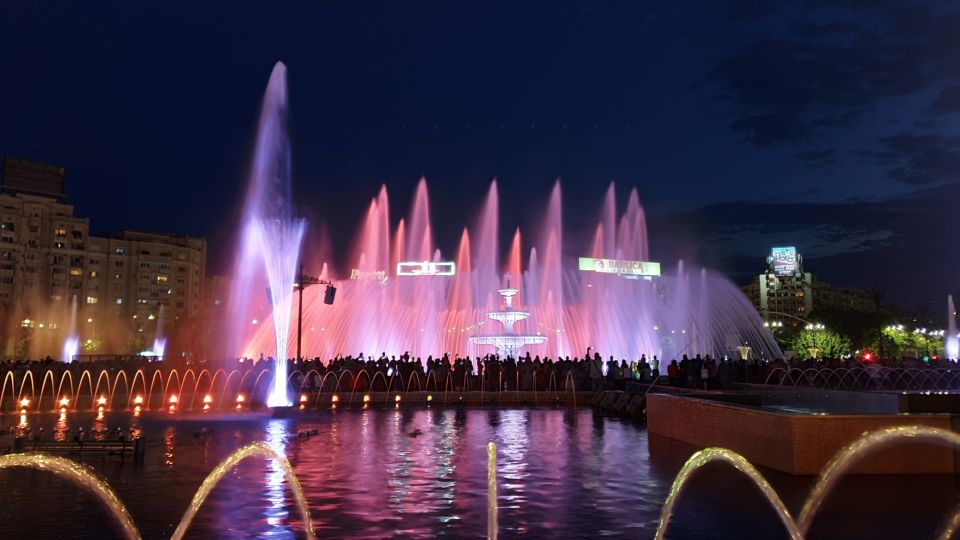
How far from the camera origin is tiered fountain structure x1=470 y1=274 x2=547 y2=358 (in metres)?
33.5

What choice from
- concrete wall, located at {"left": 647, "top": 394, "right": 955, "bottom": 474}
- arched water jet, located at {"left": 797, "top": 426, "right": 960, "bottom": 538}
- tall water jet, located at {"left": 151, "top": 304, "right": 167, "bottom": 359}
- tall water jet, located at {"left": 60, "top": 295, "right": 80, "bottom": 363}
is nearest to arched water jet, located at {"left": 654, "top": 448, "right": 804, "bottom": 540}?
concrete wall, located at {"left": 647, "top": 394, "right": 955, "bottom": 474}

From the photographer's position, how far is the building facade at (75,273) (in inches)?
3622

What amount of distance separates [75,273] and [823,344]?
9273cm

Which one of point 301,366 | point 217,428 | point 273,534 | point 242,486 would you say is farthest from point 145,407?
point 273,534

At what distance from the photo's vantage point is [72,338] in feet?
266

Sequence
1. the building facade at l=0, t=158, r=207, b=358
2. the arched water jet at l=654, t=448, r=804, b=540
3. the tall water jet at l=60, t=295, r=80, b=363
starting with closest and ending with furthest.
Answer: the arched water jet at l=654, t=448, r=804, b=540, the tall water jet at l=60, t=295, r=80, b=363, the building facade at l=0, t=158, r=207, b=358

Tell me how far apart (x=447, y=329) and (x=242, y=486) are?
3143 cm

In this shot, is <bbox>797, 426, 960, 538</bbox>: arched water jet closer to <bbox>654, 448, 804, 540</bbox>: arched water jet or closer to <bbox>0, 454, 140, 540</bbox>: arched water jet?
<bbox>654, 448, 804, 540</bbox>: arched water jet

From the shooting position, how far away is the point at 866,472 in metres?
10.7

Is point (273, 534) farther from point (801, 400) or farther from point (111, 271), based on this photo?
point (111, 271)

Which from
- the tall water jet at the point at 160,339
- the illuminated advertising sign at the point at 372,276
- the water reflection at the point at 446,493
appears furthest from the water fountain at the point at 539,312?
the tall water jet at the point at 160,339

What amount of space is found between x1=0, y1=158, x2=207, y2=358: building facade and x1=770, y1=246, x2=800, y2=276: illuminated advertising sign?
374ft

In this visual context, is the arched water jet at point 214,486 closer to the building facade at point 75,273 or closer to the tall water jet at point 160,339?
the tall water jet at point 160,339

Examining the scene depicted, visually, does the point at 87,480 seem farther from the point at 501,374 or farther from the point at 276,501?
the point at 501,374
